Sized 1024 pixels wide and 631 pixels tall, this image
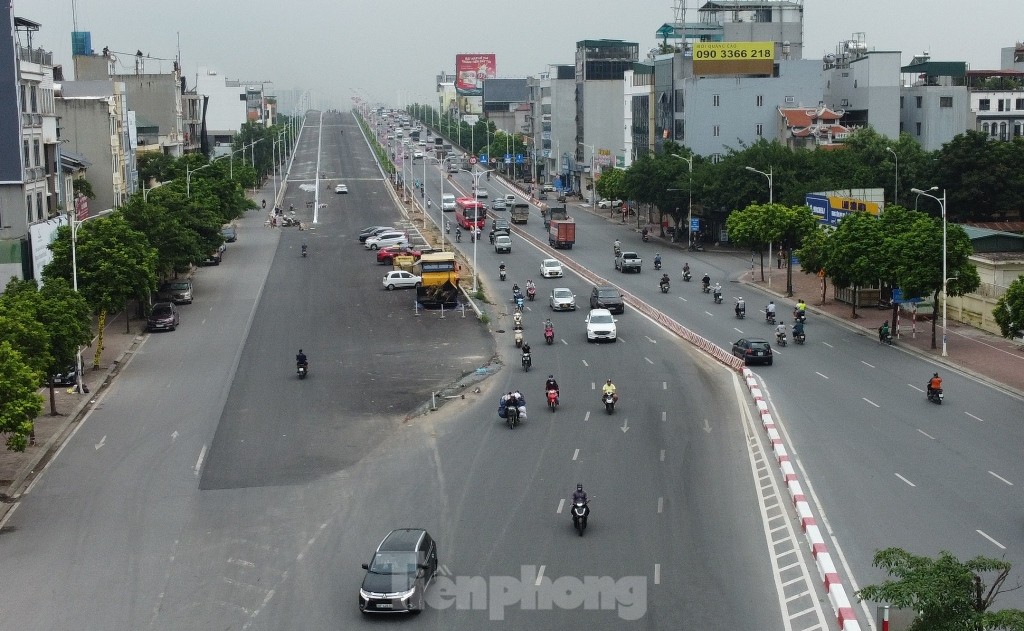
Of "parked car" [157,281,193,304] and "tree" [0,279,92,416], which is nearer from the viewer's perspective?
"tree" [0,279,92,416]

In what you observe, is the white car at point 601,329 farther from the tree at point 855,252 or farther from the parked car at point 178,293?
the parked car at point 178,293

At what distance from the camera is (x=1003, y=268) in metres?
60.5

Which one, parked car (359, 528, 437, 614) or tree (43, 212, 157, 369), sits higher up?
tree (43, 212, 157, 369)

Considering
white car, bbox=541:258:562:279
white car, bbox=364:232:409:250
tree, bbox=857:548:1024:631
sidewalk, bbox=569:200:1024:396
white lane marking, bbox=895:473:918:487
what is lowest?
white lane marking, bbox=895:473:918:487

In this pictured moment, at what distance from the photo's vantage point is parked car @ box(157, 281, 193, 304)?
73.9 meters

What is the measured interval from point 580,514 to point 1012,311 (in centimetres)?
2432

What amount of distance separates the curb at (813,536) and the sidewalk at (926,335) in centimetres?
1309

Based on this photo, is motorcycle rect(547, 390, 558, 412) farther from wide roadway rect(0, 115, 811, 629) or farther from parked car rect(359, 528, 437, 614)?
parked car rect(359, 528, 437, 614)

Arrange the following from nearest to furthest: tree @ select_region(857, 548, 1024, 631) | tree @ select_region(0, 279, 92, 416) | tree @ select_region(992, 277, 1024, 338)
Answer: tree @ select_region(857, 548, 1024, 631) < tree @ select_region(0, 279, 92, 416) < tree @ select_region(992, 277, 1024, 338)

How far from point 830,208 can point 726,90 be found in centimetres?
4369

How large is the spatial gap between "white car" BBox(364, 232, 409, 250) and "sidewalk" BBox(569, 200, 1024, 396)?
2951cm


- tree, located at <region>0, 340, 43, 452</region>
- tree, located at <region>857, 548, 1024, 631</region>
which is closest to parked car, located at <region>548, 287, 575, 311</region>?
tree, located at <region>0, 340, 43, 452</region>

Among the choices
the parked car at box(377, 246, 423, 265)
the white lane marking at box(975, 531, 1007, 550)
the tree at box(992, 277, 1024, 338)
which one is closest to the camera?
the white lane marking at box(975, 531, 1007, 550)

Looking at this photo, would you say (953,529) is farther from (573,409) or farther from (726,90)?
(726,90)
